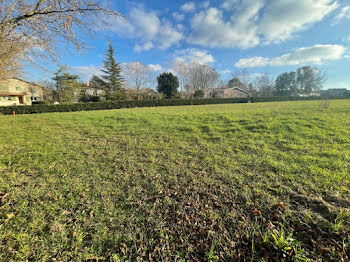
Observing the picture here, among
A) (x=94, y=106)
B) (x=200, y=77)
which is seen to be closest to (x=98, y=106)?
(x=94, y=106)

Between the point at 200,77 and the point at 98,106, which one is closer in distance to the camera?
the point at 98,106

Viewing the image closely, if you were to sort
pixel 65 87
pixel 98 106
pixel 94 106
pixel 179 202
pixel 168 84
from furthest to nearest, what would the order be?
pixel 168 84 → pixel 65 87 → pixel 98 106 → pixel 94 106 → pixel 179 202

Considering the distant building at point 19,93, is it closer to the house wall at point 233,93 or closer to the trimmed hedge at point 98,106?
the trimmed hedge at point 98,106

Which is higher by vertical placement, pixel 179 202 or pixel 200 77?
pixel 200 77

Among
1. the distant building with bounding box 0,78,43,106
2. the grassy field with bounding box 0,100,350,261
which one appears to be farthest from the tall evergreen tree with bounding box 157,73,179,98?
the grassy field with bounding box 0,100,350,261

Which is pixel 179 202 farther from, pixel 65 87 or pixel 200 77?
pixel 200 77

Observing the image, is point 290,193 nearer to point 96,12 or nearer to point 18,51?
point 96,12

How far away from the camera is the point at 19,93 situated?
28.5m

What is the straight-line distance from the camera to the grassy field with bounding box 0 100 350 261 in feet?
5.03

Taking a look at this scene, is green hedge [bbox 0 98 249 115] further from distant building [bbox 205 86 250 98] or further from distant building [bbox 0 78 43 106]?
distant building [bbox 0 78 43 106]

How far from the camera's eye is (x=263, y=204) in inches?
81.7

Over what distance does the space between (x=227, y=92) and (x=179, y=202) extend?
46.3 meters

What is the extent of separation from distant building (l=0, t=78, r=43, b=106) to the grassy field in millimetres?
32501

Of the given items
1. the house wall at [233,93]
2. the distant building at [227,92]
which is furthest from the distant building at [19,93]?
the house wall at [233,93]
